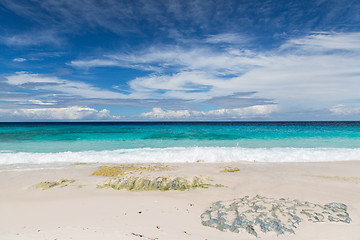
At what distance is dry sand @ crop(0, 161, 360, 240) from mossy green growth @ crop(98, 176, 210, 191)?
296 millimetres

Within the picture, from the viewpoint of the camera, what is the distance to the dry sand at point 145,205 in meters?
4.20

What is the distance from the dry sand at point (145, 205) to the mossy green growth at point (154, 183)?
0.30m

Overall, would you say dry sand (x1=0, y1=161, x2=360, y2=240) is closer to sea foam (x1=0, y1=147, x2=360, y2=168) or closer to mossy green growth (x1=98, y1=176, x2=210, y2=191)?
mossy green growth (x1=98, y1=176, x2=210, y2=191)

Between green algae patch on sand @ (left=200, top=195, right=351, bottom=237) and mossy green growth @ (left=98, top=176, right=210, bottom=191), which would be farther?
mossy green growth @ (left=98, top=176, right=210, bottom=191)

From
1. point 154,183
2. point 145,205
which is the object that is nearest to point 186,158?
point 154,183

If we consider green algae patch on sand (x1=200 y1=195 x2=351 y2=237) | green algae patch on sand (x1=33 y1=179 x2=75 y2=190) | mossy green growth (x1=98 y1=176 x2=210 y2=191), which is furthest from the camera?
green algae patch on sand (x1=33 y1=179 x2=75 y2=190)

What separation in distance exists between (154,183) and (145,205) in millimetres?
1453

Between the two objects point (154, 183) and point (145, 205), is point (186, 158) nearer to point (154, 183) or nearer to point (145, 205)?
point (154, 183)

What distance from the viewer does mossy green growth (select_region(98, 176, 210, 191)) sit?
23.0 ft

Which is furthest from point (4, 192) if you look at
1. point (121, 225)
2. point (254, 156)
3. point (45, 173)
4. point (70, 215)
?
point (254, 156)

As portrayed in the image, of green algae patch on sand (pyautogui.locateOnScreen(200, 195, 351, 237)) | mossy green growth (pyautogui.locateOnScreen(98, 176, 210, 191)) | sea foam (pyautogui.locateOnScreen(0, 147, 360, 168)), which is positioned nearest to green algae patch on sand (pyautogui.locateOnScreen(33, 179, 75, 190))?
mossy green growth (pyautogui.locateOnScreen(98, 176, 210, 191))

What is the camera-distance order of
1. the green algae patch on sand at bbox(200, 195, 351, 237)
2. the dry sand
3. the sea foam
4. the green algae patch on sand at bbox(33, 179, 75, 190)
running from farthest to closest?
the sea foam → the green algae patch on sand at bbox(33, 179, 75, 190) → the green algae patch on sand at bbox(200, 195, 351, 237) → the dry sand

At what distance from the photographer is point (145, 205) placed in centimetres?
569

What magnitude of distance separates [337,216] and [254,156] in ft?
28.7
